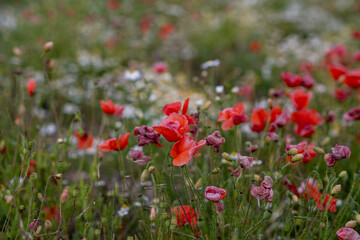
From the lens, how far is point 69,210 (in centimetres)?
172

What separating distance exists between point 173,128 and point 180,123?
0.21ft

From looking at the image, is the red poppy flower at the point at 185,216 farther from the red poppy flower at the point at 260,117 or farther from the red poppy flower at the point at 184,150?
the red poppy flower at the point at 260,117

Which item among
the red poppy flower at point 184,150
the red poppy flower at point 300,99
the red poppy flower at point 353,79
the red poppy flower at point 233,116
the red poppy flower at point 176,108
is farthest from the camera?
the red poppy flower at point 353,79

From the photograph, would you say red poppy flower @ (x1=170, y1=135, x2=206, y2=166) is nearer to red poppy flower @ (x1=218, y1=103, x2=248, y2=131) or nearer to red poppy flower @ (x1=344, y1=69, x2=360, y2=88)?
red poppy flower @ (x1=218, y1=103, x2=248, y2=131)

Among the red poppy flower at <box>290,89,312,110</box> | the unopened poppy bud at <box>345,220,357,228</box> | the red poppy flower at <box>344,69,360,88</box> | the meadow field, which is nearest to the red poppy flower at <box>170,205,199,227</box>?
the meadow field

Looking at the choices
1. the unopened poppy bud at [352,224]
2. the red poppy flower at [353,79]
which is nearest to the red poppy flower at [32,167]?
the unopened poppy bud at [352,224]

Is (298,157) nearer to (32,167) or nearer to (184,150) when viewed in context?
(184,150)

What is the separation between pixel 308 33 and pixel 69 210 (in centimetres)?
518

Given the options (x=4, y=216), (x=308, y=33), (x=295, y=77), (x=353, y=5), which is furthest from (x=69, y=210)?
(x=353, y=5)

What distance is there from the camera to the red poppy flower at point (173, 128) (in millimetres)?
1074

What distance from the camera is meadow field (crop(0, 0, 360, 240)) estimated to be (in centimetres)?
127

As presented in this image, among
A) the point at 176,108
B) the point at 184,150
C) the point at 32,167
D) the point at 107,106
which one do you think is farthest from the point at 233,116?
the point at 32,167

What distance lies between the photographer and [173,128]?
1080 millimetres

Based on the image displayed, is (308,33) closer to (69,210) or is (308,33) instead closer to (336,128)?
(336,128)
